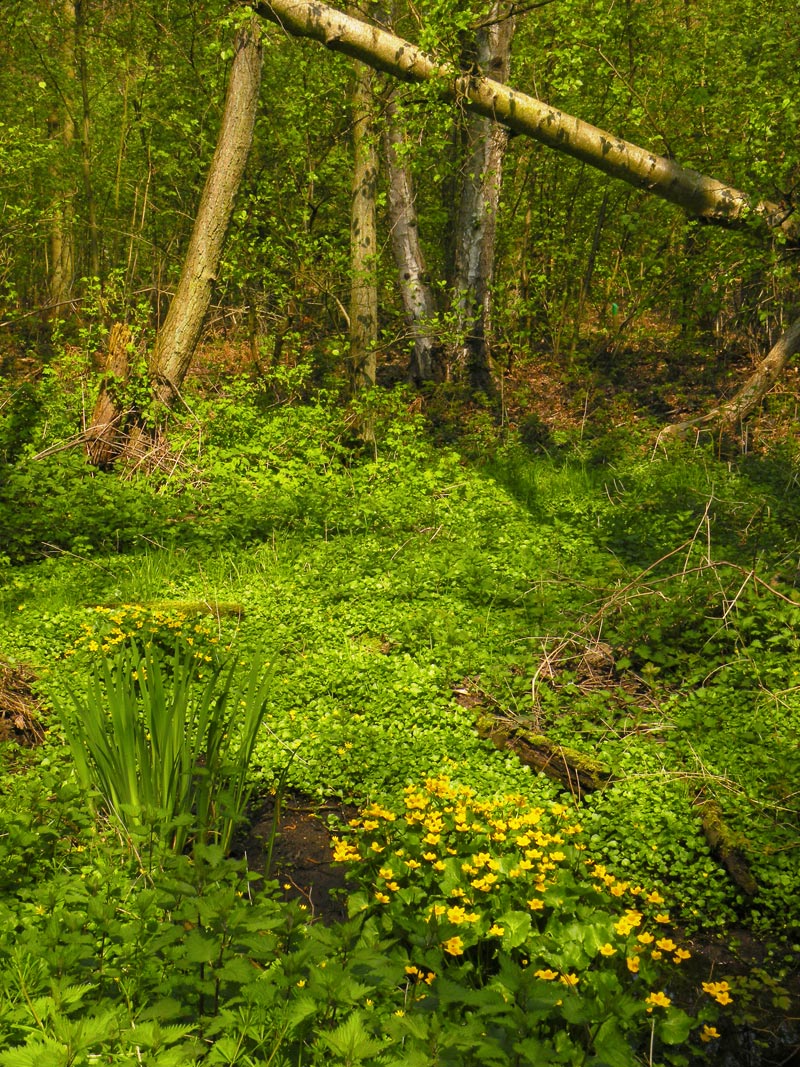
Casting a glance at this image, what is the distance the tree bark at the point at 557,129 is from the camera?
19.2 ft

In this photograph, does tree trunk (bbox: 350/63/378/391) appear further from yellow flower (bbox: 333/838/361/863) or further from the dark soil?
yellow flower (bbox: 333/838/361/863)

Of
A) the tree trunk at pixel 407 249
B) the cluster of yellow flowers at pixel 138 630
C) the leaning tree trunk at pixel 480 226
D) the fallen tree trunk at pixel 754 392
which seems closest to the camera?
the cluster of yellow flowers at pixel 138 630

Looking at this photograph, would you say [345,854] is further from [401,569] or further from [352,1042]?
[401,569]

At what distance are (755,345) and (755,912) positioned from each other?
9.18 m

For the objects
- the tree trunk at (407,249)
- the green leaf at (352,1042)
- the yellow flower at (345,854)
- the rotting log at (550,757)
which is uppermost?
the tree trunk at (407,249)

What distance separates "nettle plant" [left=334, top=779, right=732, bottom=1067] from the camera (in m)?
2.06

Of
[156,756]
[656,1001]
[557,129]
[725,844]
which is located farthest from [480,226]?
[656,1001]

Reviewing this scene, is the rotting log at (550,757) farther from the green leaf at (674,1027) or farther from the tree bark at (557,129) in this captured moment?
the tree bark at (557,129)

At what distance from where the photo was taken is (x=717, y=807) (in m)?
3.73

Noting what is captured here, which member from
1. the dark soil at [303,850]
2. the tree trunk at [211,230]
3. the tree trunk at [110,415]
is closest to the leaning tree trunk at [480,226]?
the tree trunk at [211,230]

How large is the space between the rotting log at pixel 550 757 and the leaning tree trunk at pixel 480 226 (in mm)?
6375

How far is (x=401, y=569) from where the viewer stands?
6141 millimetres

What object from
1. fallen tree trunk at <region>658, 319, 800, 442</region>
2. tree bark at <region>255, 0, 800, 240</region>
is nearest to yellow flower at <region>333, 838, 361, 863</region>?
tree bark at <region>255, 0, 800, 240</region>

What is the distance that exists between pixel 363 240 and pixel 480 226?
2410 mm
